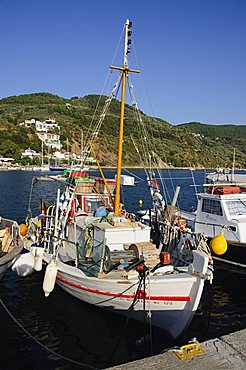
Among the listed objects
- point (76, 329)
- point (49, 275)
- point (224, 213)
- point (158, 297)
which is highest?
point (224, 213)

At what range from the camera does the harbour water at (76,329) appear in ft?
33.6

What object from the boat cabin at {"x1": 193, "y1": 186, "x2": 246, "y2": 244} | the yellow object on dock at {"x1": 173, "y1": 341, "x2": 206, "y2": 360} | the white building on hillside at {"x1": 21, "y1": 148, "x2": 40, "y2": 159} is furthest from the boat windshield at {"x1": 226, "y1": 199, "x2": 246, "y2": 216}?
the white building on hillside at {"x1": 21, "y1": 148, "x2": 40, "y2": 159}

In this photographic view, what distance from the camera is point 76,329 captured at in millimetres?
11797

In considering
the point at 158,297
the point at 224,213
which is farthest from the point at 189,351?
the point at 224,213

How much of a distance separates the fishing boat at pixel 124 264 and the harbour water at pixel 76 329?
0.52 meters

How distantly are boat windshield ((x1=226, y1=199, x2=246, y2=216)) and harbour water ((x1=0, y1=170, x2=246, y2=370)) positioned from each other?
4437mm

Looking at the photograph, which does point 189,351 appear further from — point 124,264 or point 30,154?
point 30,154

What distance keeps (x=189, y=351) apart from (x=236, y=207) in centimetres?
1532

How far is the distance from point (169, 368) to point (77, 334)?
7304 mm

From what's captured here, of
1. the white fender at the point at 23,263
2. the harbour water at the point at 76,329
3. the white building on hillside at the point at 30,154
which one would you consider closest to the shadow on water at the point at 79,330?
the harbour water at the point at 76,329

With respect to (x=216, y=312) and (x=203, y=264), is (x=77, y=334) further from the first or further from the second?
(x=216, y=312)

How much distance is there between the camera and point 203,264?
10305 mm

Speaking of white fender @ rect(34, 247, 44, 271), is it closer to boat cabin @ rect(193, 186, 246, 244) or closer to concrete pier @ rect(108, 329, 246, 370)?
concrete pier @ rect(108, 329, 246, 370)

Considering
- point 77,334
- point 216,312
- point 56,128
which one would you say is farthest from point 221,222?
point 56,128
